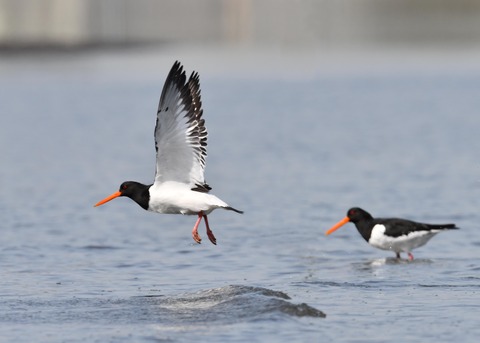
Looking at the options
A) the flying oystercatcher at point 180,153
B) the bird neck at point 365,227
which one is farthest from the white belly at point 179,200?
the bird neck at point 365,227

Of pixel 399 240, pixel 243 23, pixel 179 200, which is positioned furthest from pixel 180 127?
pixel 243 23

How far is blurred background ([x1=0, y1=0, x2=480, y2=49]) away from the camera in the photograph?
85.0m

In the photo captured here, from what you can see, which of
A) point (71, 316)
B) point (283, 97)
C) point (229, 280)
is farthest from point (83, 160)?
point (283, 97)

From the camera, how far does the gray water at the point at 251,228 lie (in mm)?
11867

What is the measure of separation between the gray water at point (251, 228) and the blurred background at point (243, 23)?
38.4 meters

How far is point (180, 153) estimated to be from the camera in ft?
44.3

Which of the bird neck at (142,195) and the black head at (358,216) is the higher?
the bird neck at (142,195)

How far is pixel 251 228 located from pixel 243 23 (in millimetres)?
87625

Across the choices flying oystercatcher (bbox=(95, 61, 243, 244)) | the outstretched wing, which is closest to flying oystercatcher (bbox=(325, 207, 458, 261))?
flying oystercatcher (bbox=(95, 61, 243, 244))

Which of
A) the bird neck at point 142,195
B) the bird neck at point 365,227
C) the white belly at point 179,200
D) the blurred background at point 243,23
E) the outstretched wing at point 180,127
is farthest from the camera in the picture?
the blurred background at point 243,23

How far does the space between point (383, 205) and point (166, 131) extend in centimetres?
860

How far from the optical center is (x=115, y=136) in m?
35.2

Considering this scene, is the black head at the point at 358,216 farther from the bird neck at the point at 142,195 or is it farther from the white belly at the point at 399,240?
the bird neck at the point at 142,195

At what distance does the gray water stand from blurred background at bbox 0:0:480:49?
1510 inches
